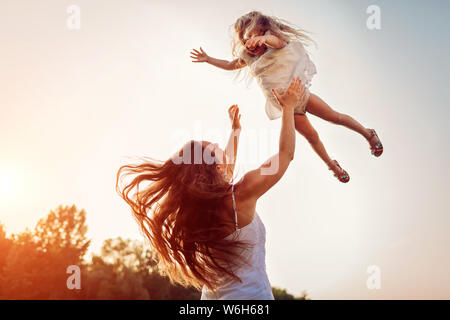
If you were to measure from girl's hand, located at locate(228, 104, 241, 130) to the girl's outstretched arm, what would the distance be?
1.34m

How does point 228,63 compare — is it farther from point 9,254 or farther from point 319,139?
point 9,254

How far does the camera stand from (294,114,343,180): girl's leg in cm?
567

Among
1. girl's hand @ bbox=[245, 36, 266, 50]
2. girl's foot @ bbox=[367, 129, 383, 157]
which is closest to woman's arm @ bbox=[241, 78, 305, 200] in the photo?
girl's hand @ bbox=[245, 36, 266, 50]

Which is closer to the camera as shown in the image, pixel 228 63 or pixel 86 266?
pixel 228 63

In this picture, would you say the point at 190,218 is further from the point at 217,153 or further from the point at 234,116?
the point at 234,116

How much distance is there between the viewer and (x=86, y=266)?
4588cm

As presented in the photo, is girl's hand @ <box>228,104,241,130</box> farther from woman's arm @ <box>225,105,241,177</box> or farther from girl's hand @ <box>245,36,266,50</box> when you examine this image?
girl's hand @ <box>245,36,266,50</box>

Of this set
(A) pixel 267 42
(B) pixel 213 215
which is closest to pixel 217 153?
(B) pixel 213 215

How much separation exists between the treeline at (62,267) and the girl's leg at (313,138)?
35.7 metres

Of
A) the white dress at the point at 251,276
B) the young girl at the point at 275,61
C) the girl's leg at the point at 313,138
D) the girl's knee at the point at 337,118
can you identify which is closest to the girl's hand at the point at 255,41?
the young girl at the point at 275,61

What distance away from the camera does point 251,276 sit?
120 inches

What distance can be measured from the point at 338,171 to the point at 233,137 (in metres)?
2.41
